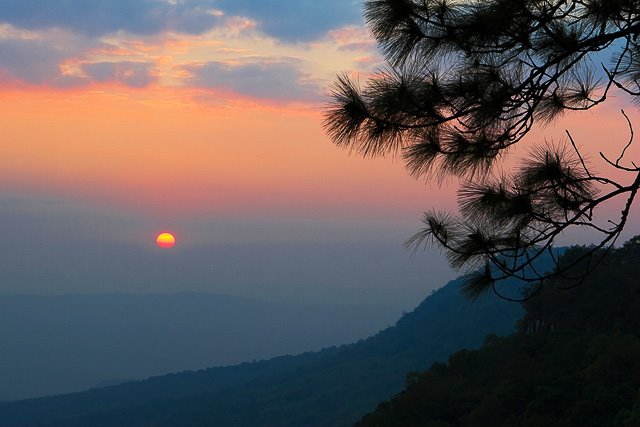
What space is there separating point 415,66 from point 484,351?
38.6 meters

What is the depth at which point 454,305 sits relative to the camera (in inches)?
5832

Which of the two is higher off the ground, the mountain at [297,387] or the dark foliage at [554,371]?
the mountain at [297,387]

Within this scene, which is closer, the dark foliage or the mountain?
the dark foliage

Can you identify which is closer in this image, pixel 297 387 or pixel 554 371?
pixel 554 371

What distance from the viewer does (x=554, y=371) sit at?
33.9 m

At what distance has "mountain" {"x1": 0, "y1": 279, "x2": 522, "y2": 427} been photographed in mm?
110562

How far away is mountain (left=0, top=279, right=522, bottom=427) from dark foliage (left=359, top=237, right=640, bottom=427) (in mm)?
56571

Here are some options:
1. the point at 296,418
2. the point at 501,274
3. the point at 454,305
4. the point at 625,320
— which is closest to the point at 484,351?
the point at 625,320

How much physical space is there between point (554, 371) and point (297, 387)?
91.9 m

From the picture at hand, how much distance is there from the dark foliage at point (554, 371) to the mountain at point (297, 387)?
2227 inches

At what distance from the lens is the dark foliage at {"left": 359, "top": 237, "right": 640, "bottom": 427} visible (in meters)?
29.2

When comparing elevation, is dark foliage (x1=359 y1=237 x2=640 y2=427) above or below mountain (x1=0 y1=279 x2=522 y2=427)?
below

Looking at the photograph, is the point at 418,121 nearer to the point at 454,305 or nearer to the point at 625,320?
the point at 625,320

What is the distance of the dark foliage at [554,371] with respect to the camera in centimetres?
2922
